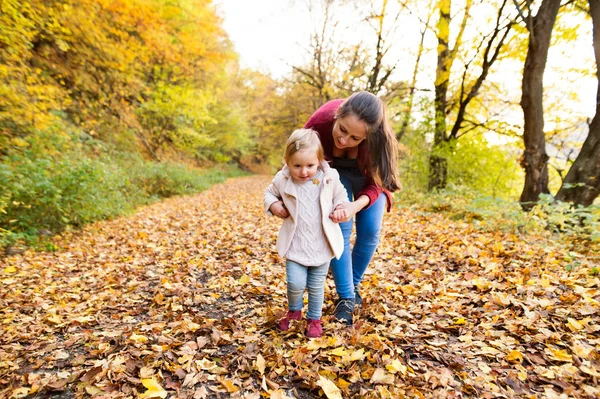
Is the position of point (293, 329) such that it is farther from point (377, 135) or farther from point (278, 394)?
point (377, 135)

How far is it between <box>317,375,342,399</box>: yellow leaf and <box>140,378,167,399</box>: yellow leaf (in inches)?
33.4

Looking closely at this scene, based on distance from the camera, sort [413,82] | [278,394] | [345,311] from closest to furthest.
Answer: [278,394] → [345,311] → [413,82]

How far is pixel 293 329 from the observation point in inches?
91.9

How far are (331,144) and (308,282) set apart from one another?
3.15ft

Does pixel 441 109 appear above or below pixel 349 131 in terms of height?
above

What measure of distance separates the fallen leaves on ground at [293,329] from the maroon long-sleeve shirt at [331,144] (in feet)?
3.17

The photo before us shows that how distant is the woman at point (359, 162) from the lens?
2.01 meters

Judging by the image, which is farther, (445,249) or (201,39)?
(201,39)

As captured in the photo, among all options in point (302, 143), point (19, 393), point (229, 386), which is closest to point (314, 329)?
point (229, 386)

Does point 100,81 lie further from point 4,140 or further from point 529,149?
point 529,149

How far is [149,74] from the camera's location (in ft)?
44.9

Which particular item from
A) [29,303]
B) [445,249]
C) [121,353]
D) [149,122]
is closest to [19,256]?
[29,303]

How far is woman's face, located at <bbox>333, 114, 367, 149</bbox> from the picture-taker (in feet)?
6.46

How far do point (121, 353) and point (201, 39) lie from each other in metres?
15.2
